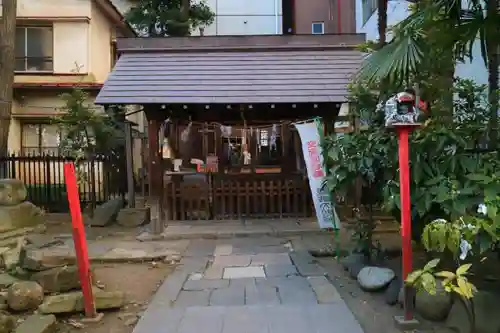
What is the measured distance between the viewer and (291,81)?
38.5 ft

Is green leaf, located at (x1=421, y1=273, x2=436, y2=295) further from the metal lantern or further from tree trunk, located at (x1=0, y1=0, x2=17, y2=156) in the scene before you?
tree trunk, located at (x1=0, y1=0, x2=17, y2=156)

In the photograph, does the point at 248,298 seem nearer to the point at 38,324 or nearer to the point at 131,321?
the point at 131,321

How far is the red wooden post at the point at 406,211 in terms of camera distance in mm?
5031

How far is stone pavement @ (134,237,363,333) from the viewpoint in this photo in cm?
517

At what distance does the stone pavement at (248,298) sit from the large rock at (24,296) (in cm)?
154

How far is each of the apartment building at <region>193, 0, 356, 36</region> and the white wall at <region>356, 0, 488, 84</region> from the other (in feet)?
10.1

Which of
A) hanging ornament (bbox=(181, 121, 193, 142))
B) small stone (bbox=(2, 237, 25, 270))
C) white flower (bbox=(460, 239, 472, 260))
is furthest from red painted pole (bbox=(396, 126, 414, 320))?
hanging ornament (bbox=(181, 121, 193, 142))

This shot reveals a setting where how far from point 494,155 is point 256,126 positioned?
7.30m

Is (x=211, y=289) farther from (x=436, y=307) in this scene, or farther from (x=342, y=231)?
(x=342, y=231)

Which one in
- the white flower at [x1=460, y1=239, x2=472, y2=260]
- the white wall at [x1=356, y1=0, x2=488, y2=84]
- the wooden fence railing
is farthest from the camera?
the wooden fence railing

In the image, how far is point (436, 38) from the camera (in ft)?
20.3

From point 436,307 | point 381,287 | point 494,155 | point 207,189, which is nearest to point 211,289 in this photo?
point 381,287

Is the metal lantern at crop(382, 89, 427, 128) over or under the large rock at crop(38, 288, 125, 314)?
over

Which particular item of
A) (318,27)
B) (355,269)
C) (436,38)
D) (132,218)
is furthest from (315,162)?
(318,27)
